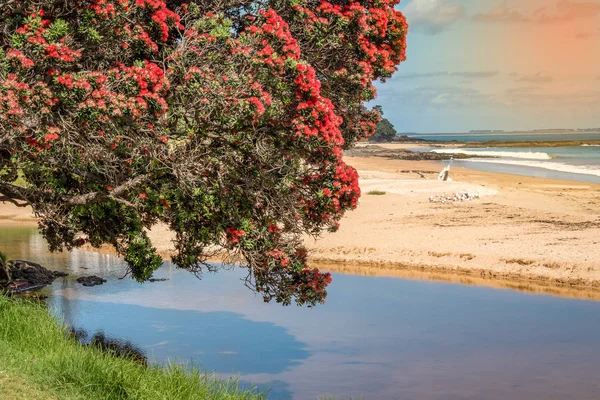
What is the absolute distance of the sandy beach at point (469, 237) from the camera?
24656 mm

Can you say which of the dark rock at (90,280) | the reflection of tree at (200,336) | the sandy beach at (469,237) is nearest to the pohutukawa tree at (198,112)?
the reflection of tree at (200,336)

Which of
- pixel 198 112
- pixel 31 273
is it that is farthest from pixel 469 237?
pixel 198 112

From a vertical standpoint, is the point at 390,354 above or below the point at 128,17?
below

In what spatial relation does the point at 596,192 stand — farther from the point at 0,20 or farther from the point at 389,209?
the point at 0,20

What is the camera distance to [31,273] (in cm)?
2366

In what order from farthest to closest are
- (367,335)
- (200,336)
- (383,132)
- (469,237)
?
(383,132) → (469,237) → (367,335) → (200,336)

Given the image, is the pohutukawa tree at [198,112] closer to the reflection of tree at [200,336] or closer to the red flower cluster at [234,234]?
the red flower cluster at [234,234]

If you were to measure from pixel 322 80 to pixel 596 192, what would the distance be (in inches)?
1331

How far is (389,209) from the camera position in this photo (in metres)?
35.4

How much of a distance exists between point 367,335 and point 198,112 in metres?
8.59

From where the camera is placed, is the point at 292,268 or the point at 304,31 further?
the point at 292,268

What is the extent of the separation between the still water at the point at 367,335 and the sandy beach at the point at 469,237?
2026 mm

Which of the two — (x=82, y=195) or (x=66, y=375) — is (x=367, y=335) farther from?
(x=66, y=375)

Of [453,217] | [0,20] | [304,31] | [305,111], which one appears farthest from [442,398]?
[453,217]
